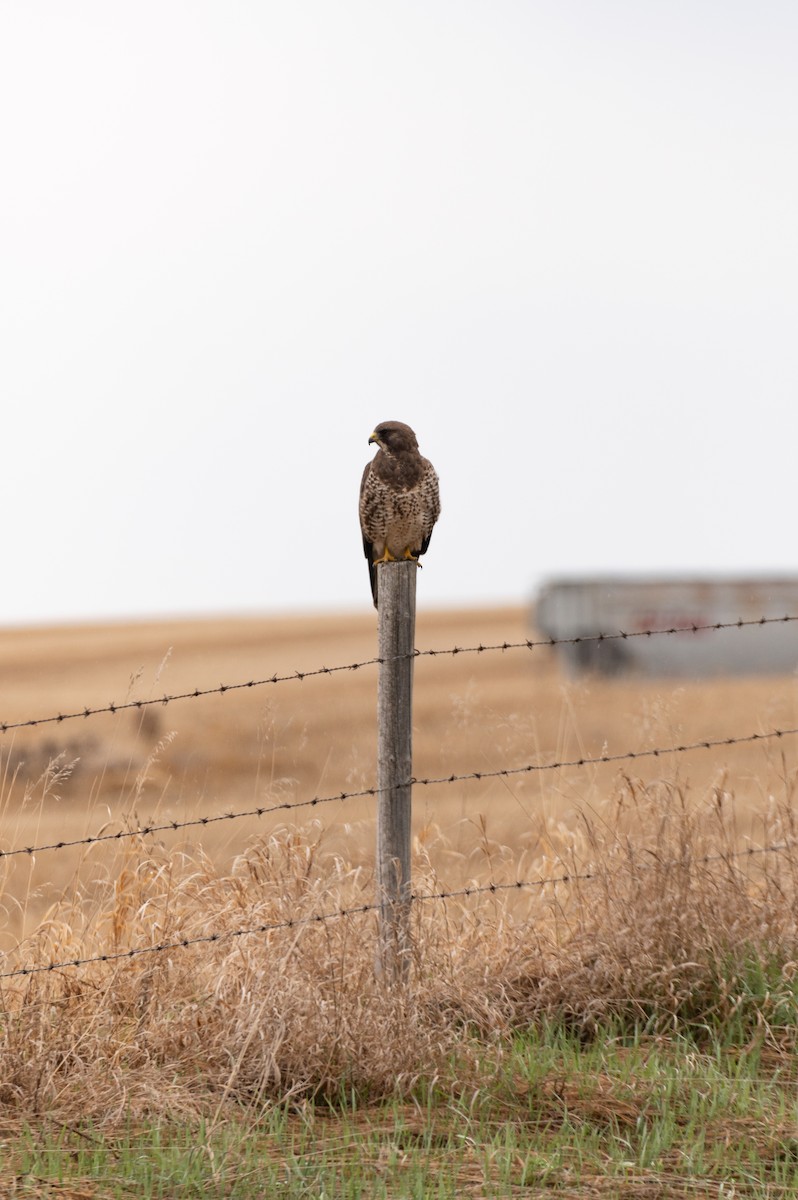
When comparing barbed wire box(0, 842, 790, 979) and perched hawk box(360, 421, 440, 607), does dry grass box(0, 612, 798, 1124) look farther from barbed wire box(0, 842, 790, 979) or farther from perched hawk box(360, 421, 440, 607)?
perched hawk box(360, 421, 440, 607)

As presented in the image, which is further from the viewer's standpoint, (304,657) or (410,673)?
(304,657)

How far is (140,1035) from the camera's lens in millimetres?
4008

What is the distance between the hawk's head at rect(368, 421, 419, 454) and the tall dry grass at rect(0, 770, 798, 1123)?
1928 millimetres

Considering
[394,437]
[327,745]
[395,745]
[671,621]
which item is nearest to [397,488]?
[394,437]

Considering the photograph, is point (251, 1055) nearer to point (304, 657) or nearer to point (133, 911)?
point (133, 911)

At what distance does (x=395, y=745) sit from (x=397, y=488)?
1.84 metres

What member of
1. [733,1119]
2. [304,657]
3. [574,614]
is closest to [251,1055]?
[733,1119]

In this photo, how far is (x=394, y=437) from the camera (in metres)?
5.97

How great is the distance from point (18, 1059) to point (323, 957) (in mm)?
978

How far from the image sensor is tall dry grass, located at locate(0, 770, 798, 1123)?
3.91 metres

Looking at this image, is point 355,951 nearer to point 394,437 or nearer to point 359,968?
point 359,968

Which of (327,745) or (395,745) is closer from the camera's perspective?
(395,745)

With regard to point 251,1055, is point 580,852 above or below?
above

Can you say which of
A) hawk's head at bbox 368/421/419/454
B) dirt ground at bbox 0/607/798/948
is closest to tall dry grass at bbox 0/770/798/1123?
dirt ground at bbox 0/607/798/948
